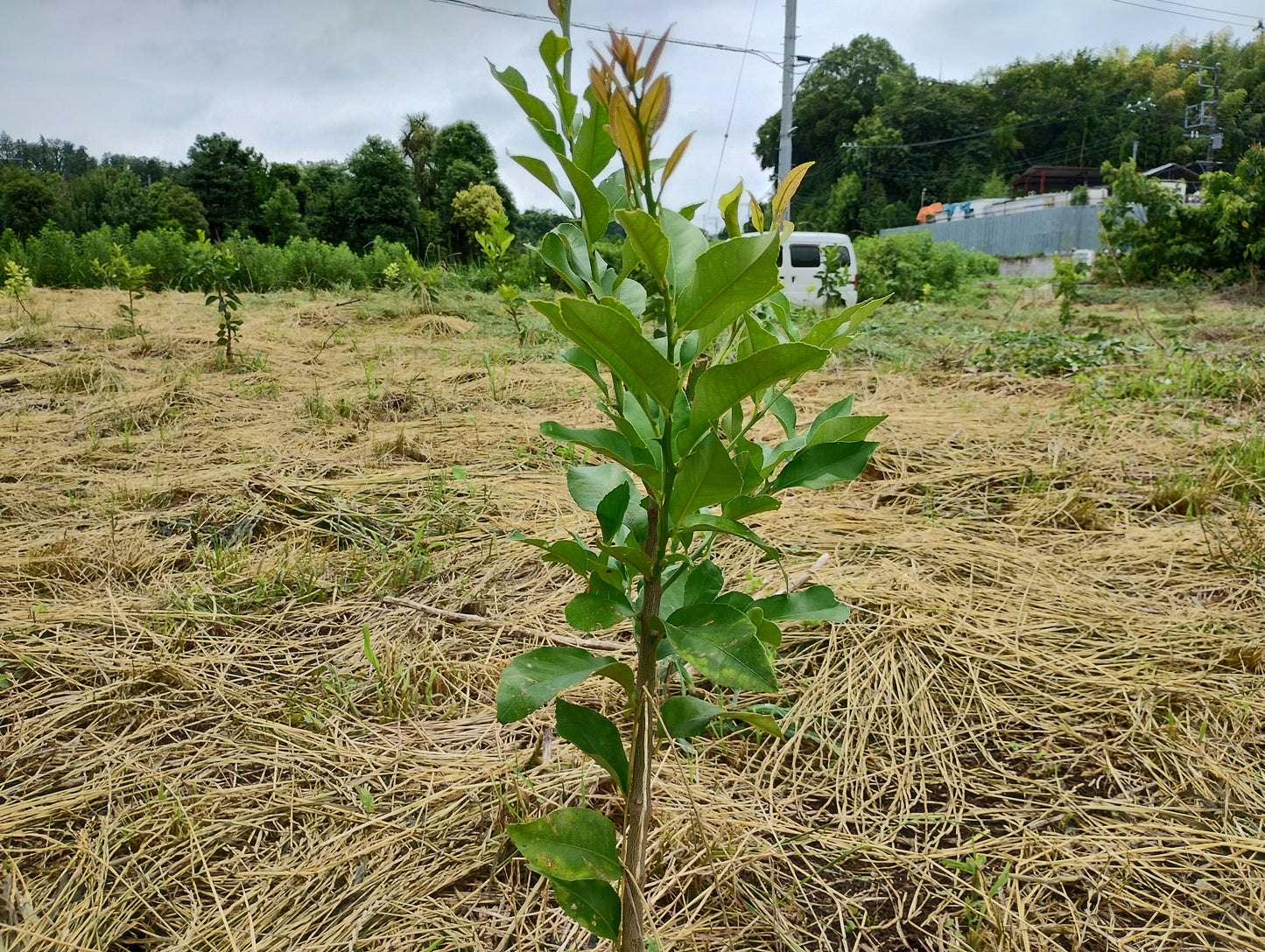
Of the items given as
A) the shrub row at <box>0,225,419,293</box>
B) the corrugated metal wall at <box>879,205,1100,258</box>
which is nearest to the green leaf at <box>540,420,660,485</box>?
the shrub row at <box>0,225,419,293</box>

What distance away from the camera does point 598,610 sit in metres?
0.70

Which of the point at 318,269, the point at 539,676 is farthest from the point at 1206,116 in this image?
the point at 539,676

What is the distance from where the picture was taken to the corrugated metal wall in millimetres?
25750

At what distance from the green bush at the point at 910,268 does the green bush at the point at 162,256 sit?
10315mm

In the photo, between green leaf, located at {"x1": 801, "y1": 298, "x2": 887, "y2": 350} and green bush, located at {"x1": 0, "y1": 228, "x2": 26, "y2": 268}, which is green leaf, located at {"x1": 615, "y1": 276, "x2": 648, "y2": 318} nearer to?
green leaf, located at {"x1": 801, "y1": 298, "x2": 887, "y2": 350}

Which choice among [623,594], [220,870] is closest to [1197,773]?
[623,594]

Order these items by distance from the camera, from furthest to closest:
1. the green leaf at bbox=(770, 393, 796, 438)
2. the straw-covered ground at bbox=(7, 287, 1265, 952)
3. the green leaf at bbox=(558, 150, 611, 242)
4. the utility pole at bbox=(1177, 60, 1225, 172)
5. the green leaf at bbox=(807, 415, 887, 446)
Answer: the utility pole at bbox=(1177, 60, 1225, 172) < the straw-covered ground at bbox=(7, 287, 1265, 952) < the green leaf at bbox=(770, 393, 796, 438) < the green leaf at bbox=(807, 415, 887, 446) < the green leaf at bbox=(558, 150, 611, 242)

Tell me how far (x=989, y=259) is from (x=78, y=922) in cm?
2601

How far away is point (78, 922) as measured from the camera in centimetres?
98

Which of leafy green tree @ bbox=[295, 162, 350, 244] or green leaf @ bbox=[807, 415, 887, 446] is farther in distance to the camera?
leafy green tree @ bbox=[295, 162, 350, 244]

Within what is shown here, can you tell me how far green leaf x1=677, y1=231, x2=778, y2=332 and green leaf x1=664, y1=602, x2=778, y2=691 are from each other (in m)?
0.25

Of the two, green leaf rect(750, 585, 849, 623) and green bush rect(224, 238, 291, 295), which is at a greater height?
green bush rect(224, 238, 291, 295)

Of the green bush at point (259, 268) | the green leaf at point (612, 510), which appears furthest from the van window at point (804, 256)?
the green leaf at point (612, 510)

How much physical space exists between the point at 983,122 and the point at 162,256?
56.9 metres
